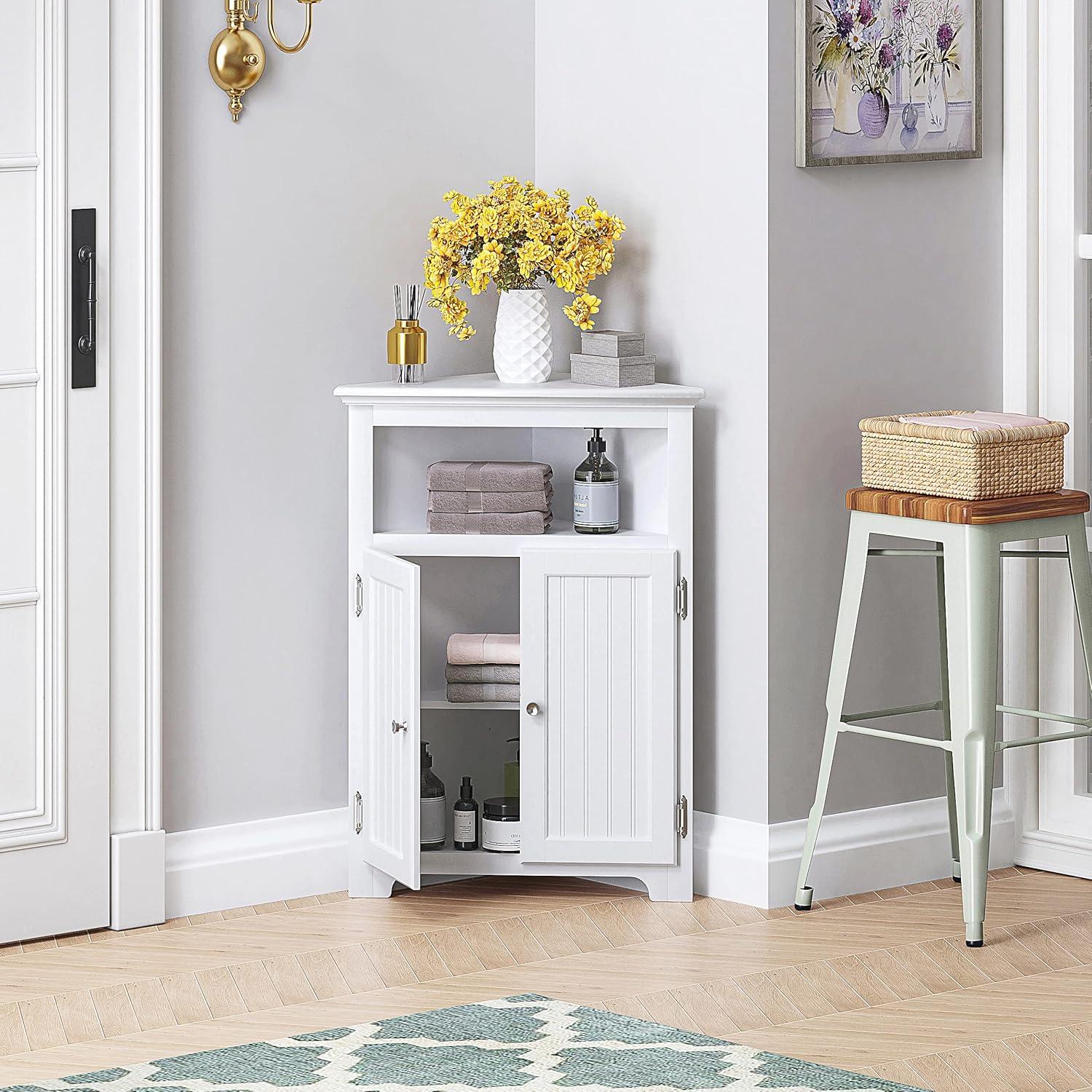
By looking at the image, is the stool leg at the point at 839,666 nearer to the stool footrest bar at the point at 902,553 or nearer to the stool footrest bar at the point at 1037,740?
the stool footrest bar at the point at 902,553

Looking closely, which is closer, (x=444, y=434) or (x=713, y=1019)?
(x=713, y=1019)

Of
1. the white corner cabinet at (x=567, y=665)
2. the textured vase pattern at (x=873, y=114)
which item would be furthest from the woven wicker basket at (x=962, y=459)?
the textured vase pattern at (x=873, y=114)

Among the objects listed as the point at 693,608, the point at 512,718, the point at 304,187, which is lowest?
the point at 512,718

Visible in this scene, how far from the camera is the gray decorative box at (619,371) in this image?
3656 millimetres

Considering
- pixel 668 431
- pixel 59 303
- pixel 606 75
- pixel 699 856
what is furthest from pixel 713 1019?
pixel 606 75

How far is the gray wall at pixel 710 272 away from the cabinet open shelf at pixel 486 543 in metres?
0.18

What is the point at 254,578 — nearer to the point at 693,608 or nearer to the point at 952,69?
the point at 693,608

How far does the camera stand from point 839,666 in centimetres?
356

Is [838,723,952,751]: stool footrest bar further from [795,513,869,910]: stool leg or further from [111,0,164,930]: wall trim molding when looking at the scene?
[111,0,164,930]: wall trim molding

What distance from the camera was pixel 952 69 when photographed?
3791mm

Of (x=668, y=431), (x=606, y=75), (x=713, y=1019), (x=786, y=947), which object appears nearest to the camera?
(x=713, y=1019)

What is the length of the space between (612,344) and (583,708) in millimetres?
723

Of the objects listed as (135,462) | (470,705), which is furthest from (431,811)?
(135,462)

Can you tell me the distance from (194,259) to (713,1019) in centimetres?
174
